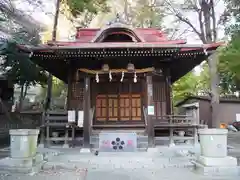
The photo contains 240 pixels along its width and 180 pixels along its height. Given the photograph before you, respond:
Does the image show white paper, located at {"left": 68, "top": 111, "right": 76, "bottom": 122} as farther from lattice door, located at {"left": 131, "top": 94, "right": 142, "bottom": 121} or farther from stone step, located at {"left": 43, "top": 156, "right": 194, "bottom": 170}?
lattice door, located at {"left": 131, "top": 94, "right": 142, "bottom": 121}

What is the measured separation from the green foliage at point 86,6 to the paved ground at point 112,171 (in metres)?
11.4

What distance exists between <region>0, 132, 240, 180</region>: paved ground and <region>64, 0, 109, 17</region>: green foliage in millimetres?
11363

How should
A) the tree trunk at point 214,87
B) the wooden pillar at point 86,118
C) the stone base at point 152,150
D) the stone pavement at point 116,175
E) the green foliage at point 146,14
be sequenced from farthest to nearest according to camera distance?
the green foliage at point 146,14
the tree trunk at point 214,87
the wooden pillar at point 86,118
the stone base at point 152,150
the stone pavement at point 116,175

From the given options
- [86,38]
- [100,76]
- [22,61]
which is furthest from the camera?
[22,61]

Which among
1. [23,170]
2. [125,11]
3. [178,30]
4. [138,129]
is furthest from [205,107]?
[23,170]

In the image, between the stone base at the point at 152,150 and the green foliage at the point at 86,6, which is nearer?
the stone base at the point at 152,150

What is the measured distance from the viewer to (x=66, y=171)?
8.23 meters

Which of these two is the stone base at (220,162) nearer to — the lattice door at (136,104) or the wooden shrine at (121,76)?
the wooden shrine at (121,76)

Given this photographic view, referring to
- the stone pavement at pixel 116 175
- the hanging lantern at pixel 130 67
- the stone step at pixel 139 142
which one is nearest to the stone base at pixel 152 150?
the stone step at pixel 139 142

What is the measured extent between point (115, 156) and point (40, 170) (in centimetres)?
289

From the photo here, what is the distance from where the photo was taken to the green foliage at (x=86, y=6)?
59.7 feet

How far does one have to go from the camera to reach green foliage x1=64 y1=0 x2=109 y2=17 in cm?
1820

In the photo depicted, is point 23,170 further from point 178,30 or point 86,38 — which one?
point 178,30

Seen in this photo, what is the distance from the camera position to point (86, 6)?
61.7 feet
